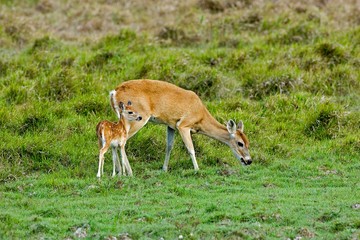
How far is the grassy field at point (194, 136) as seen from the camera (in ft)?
33.2

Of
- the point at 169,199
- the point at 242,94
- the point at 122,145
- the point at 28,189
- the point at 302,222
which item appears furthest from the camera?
the point at 242,94

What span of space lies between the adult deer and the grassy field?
0.38 m

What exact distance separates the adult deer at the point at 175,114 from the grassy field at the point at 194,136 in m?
0.38

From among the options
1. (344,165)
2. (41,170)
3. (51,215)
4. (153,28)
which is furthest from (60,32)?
(51,215)

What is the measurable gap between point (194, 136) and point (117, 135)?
231 cm

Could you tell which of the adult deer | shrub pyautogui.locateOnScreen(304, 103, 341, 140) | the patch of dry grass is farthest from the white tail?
the patch of dry grass

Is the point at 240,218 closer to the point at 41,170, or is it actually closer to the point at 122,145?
the point at 122,145

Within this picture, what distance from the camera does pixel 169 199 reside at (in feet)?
36.8

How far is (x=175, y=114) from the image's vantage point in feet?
45.0

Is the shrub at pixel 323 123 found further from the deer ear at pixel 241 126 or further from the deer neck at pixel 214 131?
the deer neck at pixel 214 131

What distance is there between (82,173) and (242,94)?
4.86 m

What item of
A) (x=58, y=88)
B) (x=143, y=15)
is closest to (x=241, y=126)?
(x=58, y=88)

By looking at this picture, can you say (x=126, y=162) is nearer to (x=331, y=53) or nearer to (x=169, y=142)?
(x=169, y=142)

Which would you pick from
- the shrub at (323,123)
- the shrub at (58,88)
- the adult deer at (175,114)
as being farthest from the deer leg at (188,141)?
the shrub at (58,88)
